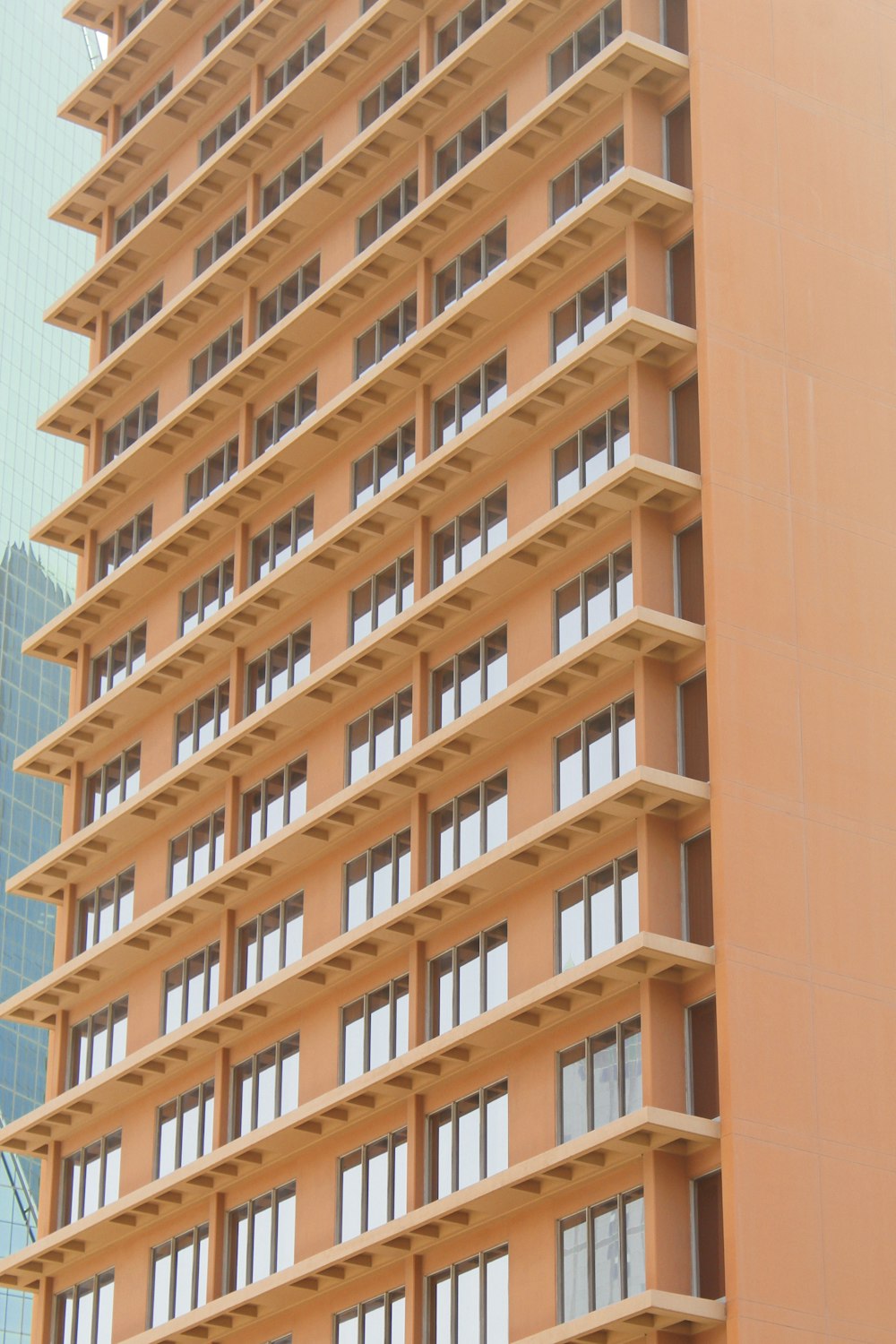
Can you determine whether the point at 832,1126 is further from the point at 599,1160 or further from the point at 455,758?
the point at 455,758

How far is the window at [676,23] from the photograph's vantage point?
5075 cm

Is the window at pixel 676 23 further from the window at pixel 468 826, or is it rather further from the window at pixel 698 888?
the window at pixel 698 888

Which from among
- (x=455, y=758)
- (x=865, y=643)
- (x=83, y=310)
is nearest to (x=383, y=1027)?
(x=455, y=758)

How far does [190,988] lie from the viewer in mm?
55938

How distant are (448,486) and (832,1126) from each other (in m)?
16.6

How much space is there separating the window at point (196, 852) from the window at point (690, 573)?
14.5 meters

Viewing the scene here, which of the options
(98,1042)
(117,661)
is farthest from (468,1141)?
(117,661)

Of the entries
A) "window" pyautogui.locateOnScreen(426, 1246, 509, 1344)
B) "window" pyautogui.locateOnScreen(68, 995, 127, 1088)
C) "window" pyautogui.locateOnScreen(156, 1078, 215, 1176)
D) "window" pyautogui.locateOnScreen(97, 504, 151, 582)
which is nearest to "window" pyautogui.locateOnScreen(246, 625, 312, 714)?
"window" pyautogui.locateOnScreen(97, 504, 151, 582)

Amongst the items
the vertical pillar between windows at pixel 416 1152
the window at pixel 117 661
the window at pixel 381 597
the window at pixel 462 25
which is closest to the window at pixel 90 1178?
the vertical pillar between windows at pixel 416 1152

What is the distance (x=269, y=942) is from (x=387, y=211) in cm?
1675

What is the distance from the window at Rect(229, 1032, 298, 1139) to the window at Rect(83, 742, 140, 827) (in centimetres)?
945

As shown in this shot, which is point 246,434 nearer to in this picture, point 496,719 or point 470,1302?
point 496,719

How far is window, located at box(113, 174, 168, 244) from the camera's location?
67938mm

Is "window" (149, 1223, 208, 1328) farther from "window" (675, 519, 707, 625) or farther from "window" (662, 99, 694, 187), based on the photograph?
"window" (662, 99, 694, 187)
